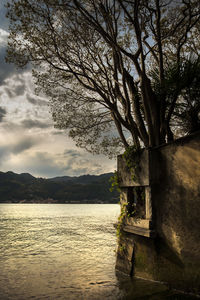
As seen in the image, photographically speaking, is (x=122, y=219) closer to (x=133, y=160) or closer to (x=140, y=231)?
(x=140, y=231)

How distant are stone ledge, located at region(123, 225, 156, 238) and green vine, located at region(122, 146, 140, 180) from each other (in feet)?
5.43

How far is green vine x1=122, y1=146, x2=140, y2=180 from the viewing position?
8.05 metres

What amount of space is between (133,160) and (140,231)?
92.7 inches

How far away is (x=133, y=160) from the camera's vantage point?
8219 millimetres

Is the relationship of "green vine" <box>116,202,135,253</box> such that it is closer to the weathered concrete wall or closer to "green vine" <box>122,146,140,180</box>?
the weathered concrete wall

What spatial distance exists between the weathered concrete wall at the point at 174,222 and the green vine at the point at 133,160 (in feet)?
2.21

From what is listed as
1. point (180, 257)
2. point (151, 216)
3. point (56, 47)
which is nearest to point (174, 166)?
point (151, 216)

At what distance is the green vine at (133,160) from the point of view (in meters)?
8.05

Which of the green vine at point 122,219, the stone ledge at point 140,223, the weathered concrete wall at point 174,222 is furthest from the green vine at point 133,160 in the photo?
the stone ledge at point 140,223

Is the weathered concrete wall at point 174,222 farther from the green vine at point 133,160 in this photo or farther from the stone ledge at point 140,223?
the green vine at point 133,160

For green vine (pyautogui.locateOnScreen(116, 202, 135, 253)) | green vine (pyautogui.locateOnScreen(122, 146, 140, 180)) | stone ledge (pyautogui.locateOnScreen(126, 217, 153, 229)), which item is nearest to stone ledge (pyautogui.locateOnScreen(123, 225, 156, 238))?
stone ledge (pyautogui.locateOnScreen(126, 217, 153, 229))

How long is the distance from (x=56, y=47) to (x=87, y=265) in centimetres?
1060

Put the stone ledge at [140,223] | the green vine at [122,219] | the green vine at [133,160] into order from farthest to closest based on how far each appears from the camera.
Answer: the green vine at [122,219]
the green vine at [133,160]
the stone ledge at [140,223]

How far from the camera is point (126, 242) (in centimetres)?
829
